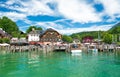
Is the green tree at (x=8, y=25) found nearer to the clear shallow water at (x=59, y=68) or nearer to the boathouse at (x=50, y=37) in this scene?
the boathouse at (x=50, y=37)

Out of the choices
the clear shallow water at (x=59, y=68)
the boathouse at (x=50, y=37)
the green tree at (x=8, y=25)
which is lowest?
the clear shallow water at (x=59, y=68)

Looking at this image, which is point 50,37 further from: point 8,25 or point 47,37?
point 8,25

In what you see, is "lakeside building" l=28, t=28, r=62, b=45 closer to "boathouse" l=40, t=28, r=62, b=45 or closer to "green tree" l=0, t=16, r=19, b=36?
"boathouse" l=40, t=28, r=62, b=45

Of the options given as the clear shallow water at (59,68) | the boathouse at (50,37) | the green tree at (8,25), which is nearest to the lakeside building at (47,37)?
the boathouse at (50,37)

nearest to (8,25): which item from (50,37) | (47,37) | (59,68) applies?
(47,37)

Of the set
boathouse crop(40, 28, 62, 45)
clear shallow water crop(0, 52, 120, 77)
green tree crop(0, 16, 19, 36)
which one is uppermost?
green tree crop(0, 16, 19, 36)

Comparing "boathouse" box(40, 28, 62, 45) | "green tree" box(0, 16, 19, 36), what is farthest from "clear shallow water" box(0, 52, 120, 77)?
"green tree" box(0, 16, 19, 36)

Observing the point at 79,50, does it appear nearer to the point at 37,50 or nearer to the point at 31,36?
the point at 37,50

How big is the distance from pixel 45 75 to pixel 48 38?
81.9m

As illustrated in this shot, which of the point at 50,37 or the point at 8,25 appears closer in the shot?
the point at 50,37

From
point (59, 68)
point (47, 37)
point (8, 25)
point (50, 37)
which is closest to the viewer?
point (59, 68)

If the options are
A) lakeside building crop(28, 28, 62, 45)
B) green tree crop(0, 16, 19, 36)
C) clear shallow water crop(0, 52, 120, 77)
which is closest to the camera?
clear shallow water crop(0, 52, 120, 77)

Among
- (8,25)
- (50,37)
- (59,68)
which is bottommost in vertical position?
(59,68)

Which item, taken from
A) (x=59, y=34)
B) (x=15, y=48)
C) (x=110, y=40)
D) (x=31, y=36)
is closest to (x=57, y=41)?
(x=59, y=34)
